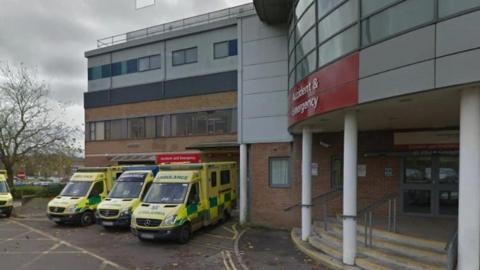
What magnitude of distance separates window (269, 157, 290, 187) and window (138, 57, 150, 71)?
569 inches

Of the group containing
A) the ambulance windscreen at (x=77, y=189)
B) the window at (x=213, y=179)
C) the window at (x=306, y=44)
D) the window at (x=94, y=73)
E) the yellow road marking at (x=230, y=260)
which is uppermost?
the window at (x=94, y=73)

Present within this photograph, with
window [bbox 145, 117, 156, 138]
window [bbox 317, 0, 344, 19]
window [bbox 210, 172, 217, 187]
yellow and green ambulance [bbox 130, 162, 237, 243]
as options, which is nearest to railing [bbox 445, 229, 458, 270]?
window [bbox 317, 0, 344, 19]

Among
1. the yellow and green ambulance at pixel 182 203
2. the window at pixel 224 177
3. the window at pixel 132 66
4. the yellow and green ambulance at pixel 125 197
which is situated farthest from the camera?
the window at pixel 132 66

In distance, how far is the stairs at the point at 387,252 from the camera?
7.93m

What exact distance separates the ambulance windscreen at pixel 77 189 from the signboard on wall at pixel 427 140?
12856 millimetres

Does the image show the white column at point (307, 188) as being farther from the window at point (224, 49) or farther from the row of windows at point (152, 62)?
the window at point (224, 49)

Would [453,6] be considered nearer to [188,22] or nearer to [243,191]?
[243,191]

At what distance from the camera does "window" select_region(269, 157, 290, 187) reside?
570 inches

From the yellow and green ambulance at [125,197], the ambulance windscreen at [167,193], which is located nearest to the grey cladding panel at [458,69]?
the ambulance windscreen at [167,193]

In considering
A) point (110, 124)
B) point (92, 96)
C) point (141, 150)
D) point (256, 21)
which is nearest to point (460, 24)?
point (256, 21)

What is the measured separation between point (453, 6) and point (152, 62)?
2204cm

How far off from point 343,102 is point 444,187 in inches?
231

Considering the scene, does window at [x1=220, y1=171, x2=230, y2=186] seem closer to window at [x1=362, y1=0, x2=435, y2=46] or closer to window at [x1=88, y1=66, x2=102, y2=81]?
window at [x1=362, y1=0, x2=435, y2=46]

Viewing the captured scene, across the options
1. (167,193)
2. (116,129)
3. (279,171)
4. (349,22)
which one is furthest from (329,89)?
(116,129)
